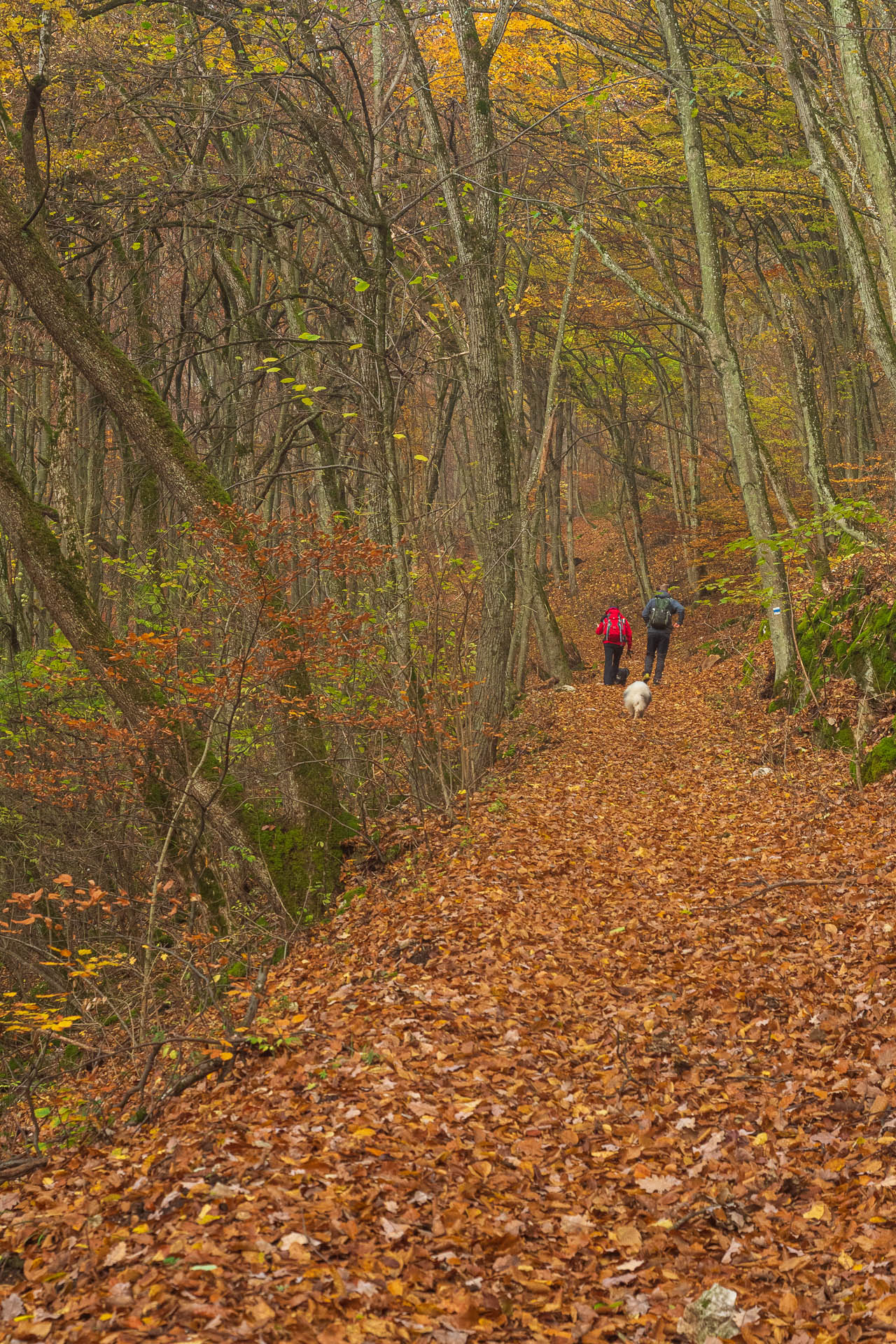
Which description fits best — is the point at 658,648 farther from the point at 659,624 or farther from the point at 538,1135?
the point at 538,1135

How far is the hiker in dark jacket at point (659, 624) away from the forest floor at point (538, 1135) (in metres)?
7.76

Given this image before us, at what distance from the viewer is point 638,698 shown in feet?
44.8

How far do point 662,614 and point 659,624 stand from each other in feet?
0.75

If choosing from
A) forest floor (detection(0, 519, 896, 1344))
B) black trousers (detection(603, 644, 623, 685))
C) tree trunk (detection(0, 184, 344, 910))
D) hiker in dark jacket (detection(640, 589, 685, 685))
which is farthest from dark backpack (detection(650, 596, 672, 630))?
tree trunk (detection(0, 184, 344, 910))

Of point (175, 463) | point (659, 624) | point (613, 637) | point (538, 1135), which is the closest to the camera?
point (538, 1135)

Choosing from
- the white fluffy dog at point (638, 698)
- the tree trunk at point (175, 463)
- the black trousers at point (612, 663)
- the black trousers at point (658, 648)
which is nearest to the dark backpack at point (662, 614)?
the black trousers at point (658, 648)

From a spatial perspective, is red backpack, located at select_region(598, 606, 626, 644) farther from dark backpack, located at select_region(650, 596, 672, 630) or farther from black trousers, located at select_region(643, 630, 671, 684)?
dark backpack, located at select_region(650, 596, 672, 630)

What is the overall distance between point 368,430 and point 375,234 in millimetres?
2271

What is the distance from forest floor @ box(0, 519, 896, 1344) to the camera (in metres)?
3.36

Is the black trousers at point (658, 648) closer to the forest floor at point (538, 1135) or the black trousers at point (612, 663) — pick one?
the black trousers at point (612, 663)

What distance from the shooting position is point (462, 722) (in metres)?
9.62

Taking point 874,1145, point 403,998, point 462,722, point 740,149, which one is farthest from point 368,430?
point 740,149

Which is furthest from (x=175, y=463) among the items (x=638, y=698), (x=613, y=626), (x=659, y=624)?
(x=613, y=626)

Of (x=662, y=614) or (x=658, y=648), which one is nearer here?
(x=662, y=614)
